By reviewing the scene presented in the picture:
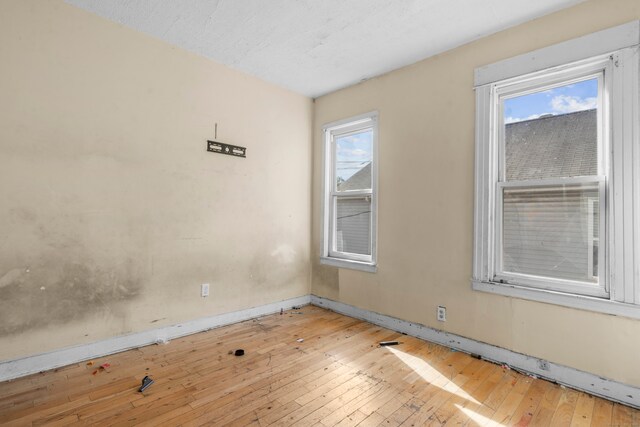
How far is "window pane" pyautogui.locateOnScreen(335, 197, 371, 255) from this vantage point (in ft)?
12.4

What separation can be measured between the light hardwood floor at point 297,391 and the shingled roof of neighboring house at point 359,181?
1.82m

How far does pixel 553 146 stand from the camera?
2438mm

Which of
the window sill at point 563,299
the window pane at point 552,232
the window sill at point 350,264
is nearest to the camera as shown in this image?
the window sill at point 563,299

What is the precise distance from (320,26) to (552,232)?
Result: 8.26 ft

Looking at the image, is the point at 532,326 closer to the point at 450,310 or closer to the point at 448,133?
the point at 450,310

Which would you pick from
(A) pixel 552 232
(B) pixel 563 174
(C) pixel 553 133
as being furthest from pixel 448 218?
(C) pixel 553 133

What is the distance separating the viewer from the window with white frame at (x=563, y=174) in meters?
2.08

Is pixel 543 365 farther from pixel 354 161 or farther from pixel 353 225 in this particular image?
pixel 354 161

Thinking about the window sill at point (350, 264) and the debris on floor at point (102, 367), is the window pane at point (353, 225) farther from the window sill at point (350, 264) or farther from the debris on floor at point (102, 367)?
the debris on floor at point (102, 367)

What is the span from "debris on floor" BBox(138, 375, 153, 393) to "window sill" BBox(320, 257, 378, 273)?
2270 millimetres

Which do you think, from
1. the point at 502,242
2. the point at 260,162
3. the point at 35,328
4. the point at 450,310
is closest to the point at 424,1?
the point at 502,242

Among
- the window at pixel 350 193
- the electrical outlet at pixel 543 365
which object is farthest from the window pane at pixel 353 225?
the electrical outlet at pixel 543 365

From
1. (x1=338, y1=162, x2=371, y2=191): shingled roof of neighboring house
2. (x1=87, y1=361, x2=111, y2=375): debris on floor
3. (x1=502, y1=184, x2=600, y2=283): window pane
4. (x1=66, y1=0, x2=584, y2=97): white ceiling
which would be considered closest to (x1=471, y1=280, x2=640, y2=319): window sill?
(x1=502, y1=184, x2=600, y2=283): window pane

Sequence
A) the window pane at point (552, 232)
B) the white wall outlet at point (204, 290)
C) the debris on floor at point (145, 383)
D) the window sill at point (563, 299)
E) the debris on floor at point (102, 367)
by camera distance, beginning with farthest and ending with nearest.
→ the white wall outlet at point (204, 290) → the debris on floor at point (102, 367) → the window pane at point (552, 232) → the debris on floor at point (145, 383) → the window sill at point (563, 299)
